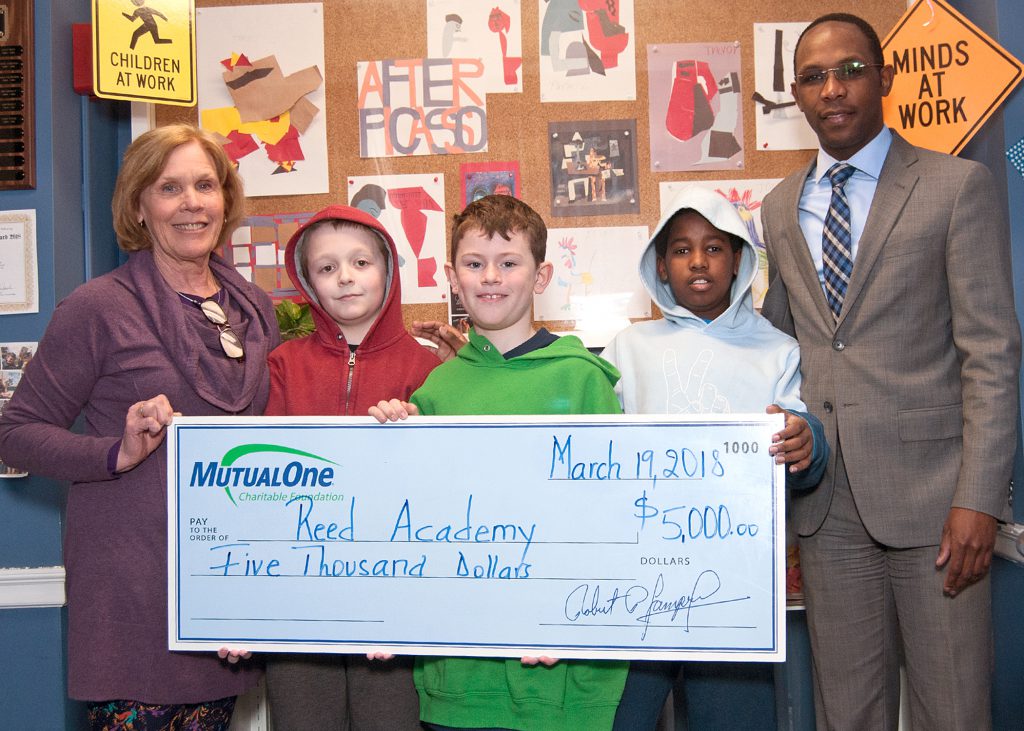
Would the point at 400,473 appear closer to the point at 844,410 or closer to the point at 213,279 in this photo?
the point at 213,279

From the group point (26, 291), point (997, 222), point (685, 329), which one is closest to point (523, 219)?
point (685, 329)

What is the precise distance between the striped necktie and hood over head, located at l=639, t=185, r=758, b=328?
166mm

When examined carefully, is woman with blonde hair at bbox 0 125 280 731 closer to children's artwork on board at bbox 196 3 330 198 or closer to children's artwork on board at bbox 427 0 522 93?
children's artwork on board at bbox 196 3 330 198

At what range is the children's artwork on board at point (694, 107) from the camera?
9.54 ft

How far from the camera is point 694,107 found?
2.91m

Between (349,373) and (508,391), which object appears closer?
(508,391)

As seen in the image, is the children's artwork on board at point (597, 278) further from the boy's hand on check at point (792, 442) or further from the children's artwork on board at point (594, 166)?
the boy's hand on check at point (792, 442)

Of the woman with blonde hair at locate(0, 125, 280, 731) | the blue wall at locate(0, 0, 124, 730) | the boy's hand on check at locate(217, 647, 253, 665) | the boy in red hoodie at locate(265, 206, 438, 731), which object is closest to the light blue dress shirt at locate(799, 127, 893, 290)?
the boy in red hoodie at locate(265, 206, 438, 731)

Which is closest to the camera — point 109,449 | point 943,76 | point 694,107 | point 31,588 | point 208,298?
point 109,449

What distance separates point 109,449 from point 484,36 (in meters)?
1.86

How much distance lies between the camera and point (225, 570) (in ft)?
5.94

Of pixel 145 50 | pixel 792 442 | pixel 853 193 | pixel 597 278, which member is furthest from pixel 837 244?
pixel 145 50

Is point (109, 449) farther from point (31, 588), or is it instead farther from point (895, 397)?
point (895, 397)

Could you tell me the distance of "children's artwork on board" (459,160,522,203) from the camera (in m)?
2.94
